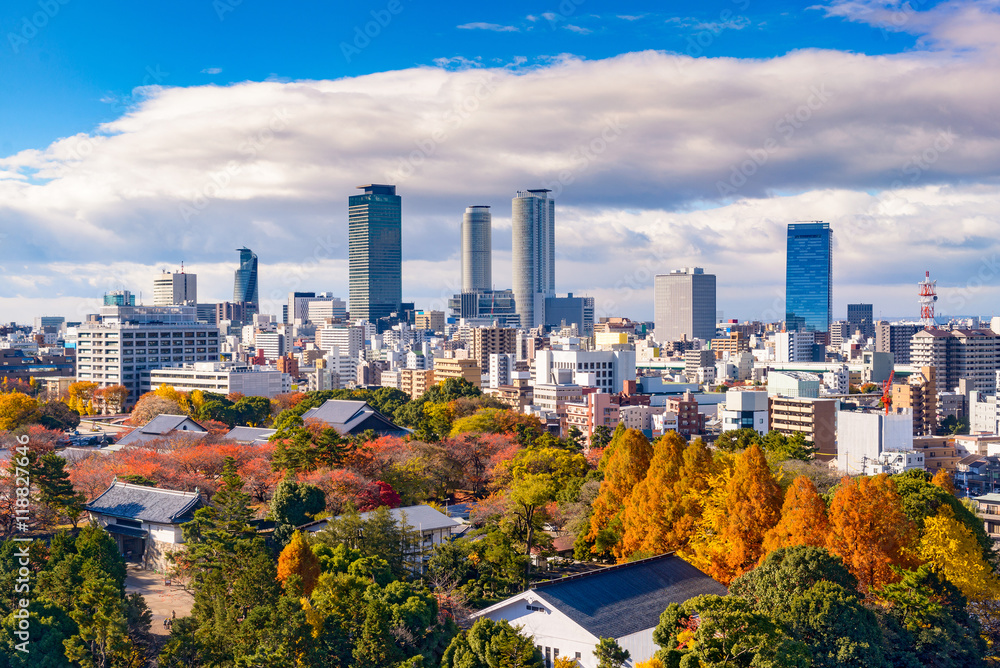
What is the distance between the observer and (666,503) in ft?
111

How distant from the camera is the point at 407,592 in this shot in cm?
2583

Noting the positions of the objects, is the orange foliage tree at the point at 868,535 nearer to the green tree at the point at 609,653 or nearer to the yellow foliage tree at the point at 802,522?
the yellow foliage tree at the point at 802,522

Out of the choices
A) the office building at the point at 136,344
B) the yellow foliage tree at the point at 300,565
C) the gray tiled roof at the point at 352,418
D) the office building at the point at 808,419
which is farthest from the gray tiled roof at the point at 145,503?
the office building at the point at 136,344

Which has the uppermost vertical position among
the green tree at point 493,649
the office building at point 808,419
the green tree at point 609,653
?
the green tree at point 493,649

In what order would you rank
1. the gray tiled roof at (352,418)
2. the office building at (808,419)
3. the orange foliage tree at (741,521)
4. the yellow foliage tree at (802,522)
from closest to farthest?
the yellow foliage tree at (802,522) → the orange foliage tree at (741,521) → the gray tiled roof at (352,418) → the office building at (808,419)

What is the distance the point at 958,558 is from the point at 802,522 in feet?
15.4

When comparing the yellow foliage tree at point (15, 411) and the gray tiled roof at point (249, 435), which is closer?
the gray tiled roof at point (249, 435)

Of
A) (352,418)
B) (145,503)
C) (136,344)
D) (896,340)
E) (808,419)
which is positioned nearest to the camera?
(145,503)

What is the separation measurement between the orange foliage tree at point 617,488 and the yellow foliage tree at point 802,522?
809 cm

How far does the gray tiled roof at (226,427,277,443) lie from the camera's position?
197 ft

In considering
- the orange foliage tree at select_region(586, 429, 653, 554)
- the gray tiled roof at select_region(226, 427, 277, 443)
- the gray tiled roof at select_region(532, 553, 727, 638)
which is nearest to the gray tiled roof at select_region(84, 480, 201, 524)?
the orange foliage tree at select_region(586, 429, 653, 554)

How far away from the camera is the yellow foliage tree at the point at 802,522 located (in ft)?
88.6

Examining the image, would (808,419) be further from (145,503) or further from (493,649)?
(493,649)

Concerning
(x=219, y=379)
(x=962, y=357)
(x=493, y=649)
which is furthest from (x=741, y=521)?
(x=962, y=357)
